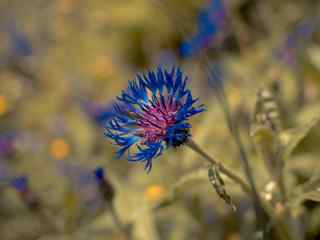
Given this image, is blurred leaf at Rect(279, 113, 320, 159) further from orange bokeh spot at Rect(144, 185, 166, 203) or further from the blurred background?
orange bokeh spot at Rect(144, 185, 166, 203)

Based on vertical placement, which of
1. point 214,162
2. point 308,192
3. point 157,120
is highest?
point 157,120

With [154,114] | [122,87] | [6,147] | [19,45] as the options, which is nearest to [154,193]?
[6,147]

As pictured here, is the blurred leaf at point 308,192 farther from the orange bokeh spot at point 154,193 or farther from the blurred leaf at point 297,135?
the orange bokeh spot at point 154,193

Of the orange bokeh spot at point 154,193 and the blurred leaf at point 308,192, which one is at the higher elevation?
the orange bokeh spot at point 154,193

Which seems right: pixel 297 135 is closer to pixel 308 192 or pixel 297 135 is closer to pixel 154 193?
pixel 308 192

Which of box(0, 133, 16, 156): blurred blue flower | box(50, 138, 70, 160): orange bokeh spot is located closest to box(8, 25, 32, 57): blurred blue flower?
box(50, 138, 70, 160): orange bokeh spot

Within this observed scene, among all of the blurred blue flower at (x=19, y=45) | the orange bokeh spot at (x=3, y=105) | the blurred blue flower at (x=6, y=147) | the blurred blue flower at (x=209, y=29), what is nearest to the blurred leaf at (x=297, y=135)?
the blurred blue flower at (x=209, y=29)
